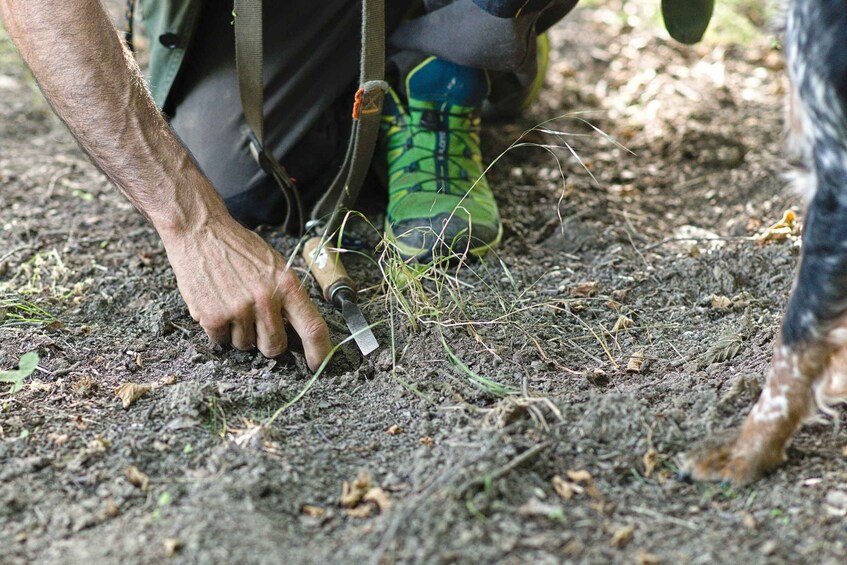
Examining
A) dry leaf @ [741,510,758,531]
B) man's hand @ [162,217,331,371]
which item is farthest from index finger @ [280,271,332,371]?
dry leaf @ [741,510,758,531]

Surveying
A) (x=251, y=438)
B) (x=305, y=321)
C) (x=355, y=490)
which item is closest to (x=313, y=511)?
(x=355, y=490)

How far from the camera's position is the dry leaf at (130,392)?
86.9 inches

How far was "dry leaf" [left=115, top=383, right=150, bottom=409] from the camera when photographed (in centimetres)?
221

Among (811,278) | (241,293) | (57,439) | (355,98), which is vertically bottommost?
(57,439)

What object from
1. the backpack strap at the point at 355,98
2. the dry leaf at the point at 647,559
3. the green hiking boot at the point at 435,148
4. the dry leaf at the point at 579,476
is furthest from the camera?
the green hiking boot at the point at 435,148

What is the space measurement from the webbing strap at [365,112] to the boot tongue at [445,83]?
489mm

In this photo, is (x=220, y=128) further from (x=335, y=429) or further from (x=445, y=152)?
(x=335, y=429)

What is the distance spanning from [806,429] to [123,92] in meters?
1.94

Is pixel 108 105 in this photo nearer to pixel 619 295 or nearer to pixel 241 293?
pixel 241 293

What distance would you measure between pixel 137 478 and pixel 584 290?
144 cm

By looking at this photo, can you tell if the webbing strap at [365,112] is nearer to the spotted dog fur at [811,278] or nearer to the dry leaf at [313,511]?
the dry leaf at [313,511]

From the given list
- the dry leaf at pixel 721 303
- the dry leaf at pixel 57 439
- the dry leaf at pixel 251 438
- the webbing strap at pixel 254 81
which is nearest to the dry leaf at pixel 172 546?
the dry leaf at pixel 251 438

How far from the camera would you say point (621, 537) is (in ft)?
5.65

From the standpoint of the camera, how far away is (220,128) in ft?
10.6
